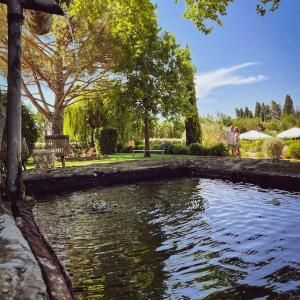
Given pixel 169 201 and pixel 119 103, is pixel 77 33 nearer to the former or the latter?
pixel 119 103

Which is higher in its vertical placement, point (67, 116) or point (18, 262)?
point (67, 116)

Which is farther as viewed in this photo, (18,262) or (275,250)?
(275,250)

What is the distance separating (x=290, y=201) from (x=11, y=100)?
580 cm

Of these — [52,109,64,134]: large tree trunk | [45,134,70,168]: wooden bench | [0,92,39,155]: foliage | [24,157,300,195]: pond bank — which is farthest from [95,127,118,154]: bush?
[24,157,300,195]: pond bank

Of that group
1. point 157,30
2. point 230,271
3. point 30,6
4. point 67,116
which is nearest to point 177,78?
point 157,30

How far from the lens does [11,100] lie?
17.3ft

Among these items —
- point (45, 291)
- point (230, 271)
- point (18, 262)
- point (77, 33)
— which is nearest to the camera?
point (45, 291)

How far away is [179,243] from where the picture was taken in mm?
5109

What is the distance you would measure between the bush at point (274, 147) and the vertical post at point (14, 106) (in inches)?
658

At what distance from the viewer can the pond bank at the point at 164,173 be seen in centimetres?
972

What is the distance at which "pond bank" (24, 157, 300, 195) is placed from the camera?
9.72m

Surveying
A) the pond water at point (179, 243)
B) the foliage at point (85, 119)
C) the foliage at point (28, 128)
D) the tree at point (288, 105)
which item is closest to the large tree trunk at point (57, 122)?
the foliage at point (85, 119)

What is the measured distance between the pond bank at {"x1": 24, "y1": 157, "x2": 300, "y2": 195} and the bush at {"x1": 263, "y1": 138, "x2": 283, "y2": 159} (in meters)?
8.00

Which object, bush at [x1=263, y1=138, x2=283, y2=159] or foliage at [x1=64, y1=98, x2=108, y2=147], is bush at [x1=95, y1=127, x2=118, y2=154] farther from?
bush at [x1=263, y1=138, x2=283, y2=159]
